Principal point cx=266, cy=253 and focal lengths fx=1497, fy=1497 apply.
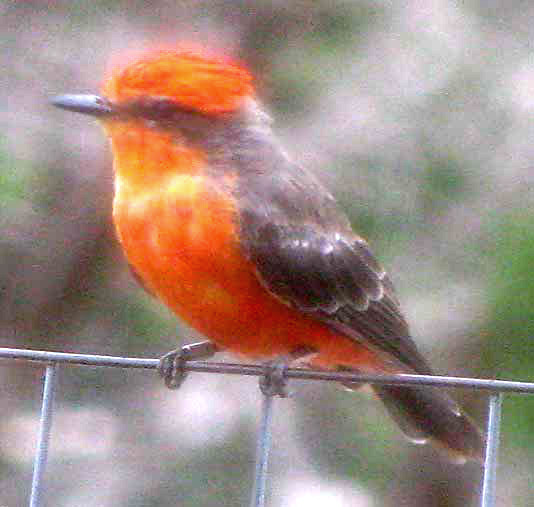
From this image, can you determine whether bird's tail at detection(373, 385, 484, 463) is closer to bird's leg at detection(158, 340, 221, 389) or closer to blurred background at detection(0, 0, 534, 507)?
bird's leg at detection(158, 340, 221, 389)

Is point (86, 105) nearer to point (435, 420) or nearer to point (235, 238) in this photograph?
point (235, 238)

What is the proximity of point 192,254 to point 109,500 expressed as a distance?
1.65 meters

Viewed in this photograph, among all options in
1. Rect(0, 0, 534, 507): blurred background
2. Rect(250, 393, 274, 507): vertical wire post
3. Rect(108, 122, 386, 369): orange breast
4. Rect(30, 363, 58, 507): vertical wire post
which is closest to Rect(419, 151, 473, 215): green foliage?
Rect(0, 0, 534, 507): blurred background

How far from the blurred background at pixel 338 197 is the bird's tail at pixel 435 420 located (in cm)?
79

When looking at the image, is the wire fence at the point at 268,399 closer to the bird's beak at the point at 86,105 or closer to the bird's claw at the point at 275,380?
the bird's claw at the point at 275,380

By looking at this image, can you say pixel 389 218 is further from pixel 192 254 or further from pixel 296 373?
pixel 296 373

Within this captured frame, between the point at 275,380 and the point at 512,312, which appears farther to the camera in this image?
the point at 512,312

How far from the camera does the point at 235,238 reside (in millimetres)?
3609

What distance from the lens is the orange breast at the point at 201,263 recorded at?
3.53 metres

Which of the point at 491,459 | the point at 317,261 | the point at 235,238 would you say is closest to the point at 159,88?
the point at 235,238

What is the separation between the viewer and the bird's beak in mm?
3699

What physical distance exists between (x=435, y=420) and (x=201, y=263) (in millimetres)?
786

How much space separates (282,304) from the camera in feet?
12.1

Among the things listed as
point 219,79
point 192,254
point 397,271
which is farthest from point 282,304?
point 397,271
